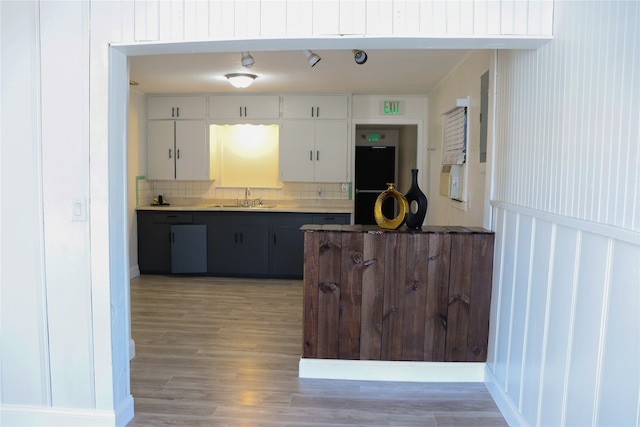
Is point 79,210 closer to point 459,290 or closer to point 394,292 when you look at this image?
point 394,292

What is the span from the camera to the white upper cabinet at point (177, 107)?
5.90 m

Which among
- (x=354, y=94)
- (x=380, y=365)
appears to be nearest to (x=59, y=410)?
(x=380, y=365)

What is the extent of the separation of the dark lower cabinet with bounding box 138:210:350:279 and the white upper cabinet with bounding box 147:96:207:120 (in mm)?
1276

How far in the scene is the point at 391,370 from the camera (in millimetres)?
2951

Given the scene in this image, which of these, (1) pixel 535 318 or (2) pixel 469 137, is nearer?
(1) pixel 535 318

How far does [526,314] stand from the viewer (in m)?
2.27

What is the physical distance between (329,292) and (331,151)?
10.4 feet

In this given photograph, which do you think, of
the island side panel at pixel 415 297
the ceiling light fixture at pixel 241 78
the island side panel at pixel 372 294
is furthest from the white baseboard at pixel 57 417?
the ceiling light fixture at pixel 241 78

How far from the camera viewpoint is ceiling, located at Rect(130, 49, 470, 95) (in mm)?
3867

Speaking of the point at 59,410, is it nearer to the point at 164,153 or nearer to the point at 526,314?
the point at 526,314

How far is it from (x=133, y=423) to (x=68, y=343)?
55 cm

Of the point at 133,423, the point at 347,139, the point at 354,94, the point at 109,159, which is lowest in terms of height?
the point at 133,423

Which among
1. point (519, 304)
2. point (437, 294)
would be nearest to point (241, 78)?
point (437, 294)

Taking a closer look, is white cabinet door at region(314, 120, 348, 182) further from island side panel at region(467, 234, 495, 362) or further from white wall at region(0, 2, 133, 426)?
white wall at region(0, 2, 133, 426)
